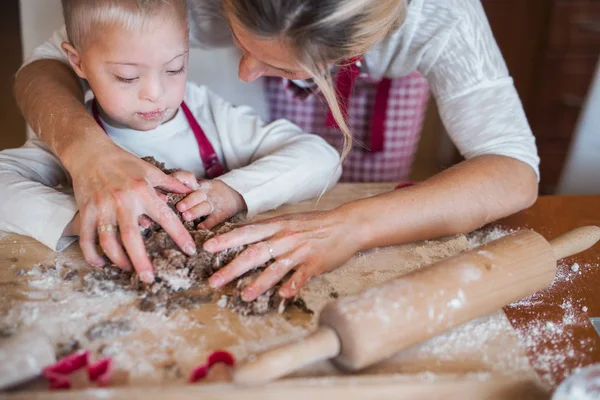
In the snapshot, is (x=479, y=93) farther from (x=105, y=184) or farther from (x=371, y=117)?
(x=105, y=184)

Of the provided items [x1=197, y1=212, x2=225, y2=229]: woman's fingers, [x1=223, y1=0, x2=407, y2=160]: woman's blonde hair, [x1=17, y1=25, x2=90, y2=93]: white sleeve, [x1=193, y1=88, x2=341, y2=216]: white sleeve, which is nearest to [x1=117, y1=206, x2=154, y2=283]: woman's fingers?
[x1=197, y1=212, x2=225, y2=229]: woman's fingers

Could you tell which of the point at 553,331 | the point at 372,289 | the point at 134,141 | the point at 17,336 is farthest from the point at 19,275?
the point at 553,331

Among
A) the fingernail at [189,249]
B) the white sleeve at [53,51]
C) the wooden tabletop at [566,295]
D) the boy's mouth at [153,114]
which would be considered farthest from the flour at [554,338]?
the white sleeve at [53,51]

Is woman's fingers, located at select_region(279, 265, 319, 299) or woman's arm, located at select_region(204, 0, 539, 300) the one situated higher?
woman's arm, located at select_region(204, 0, 539, 300)

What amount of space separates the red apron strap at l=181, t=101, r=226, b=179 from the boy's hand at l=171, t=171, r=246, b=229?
0.17 m

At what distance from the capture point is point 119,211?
91 centimetres

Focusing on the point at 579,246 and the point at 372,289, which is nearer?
the point at 372,289

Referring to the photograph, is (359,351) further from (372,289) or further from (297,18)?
(297,18)

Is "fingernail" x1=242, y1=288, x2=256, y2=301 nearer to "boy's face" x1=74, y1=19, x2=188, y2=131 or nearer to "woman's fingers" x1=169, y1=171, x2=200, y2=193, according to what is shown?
"woman's fingers" x1=169, y1=171, x2=200, y2=193

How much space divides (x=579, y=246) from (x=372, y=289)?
0.39 meters

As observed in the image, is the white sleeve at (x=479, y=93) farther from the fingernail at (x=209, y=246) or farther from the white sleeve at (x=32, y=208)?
the white sleeve at (x=32, y=208)

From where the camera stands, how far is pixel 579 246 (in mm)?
954

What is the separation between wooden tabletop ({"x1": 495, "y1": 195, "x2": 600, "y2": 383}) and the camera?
83 centimetres

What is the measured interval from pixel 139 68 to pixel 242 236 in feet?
1.18
